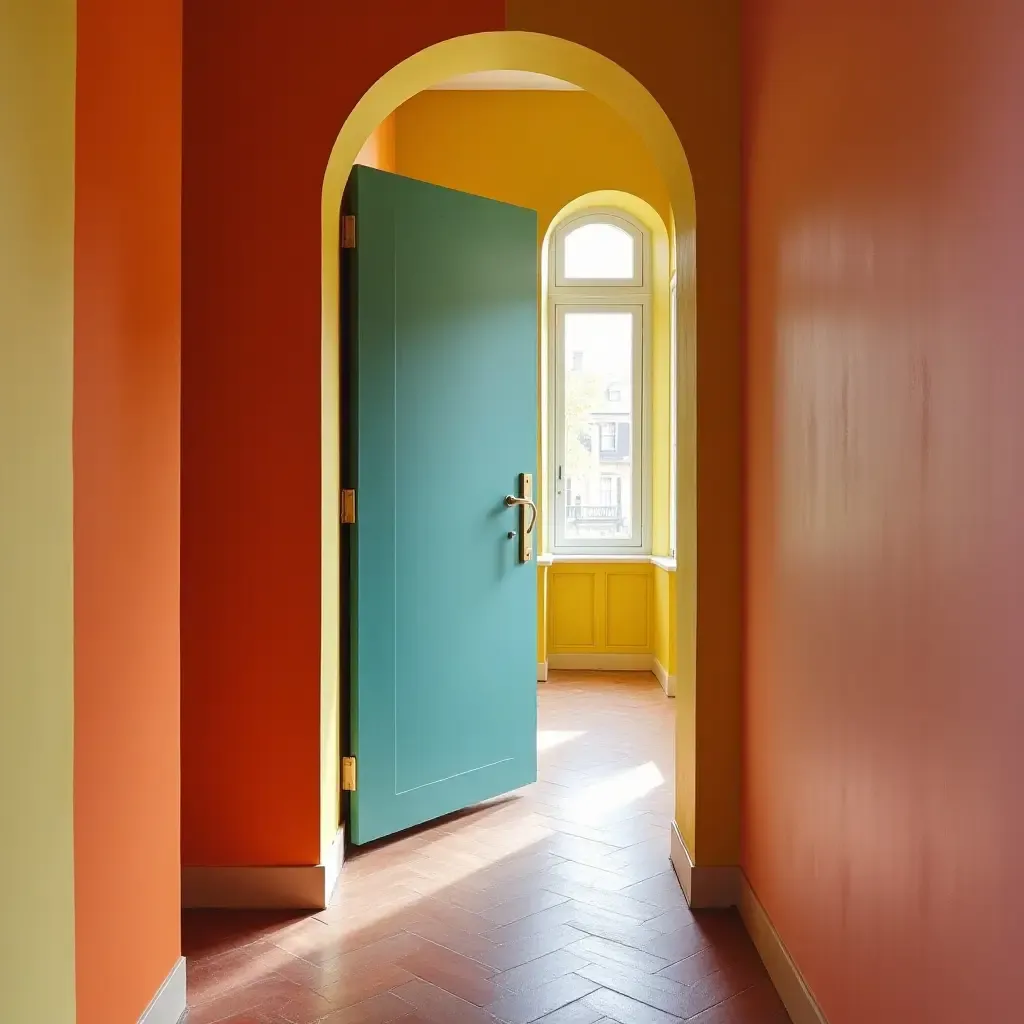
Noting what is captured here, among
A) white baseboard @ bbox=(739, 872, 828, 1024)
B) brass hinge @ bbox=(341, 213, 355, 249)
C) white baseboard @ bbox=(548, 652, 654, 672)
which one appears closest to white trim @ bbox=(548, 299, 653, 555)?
white baseboard @ bbox=(548, 652, 654, 672)

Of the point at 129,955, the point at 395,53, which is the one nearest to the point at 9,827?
the point at 129,955

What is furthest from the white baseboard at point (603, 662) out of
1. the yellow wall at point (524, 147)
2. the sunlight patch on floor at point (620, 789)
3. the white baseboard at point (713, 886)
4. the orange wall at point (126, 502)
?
the orange wall at point (126, 502)

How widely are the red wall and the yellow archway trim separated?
6 cm

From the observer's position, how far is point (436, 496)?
11.9 ft

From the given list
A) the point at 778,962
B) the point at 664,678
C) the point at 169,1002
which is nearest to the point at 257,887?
the point at 169,1002

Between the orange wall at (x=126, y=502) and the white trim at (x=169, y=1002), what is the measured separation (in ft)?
0.09

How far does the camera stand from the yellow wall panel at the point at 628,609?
22.5ft

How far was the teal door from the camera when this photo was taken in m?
3.42

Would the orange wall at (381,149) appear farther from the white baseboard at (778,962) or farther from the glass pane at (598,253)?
the white baseboard at (778,962)

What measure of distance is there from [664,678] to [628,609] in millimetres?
710

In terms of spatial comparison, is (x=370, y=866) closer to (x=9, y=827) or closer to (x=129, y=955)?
(x=129, y=955)

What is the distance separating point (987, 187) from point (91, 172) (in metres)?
1.45

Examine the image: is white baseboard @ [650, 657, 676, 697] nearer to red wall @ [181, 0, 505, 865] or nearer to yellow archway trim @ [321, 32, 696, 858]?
yellow archway trim @ [321, 32, 696, 858]

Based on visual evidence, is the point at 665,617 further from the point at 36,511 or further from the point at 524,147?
the point at 36,511
